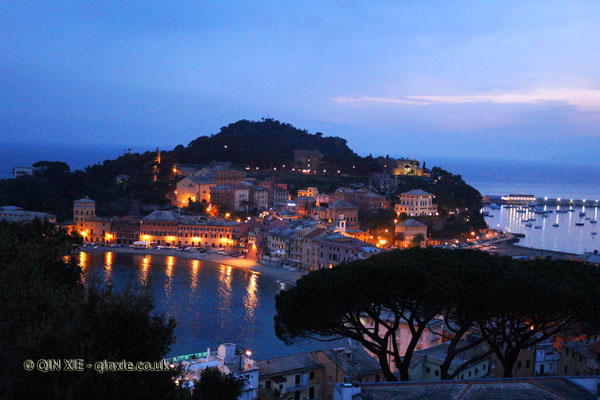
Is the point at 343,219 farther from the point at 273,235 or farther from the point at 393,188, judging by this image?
the point at 393,188

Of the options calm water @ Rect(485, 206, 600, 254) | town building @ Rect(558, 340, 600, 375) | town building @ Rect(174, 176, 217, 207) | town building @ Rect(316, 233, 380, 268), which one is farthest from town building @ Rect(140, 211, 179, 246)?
town building @ Rect(558, 340, 600, 375)

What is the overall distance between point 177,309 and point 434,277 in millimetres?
11416

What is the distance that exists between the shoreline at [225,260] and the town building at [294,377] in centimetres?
1180

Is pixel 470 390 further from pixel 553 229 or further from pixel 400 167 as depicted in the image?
pixel 553 229

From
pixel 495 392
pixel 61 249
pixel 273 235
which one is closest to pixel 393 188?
pixel 273 235

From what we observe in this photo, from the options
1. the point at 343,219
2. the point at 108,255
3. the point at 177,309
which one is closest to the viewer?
the point at 177,309

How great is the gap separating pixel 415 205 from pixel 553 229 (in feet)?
57.1

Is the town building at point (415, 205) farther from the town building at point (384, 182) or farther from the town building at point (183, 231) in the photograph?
the town building at point (183, 231)

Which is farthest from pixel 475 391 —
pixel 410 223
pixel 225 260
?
pixel 410 223

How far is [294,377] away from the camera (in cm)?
895

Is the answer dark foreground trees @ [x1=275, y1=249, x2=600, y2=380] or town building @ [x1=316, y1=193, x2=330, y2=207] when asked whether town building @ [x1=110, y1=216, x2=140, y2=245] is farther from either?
dark foreground trees @ [x1=275, y1=249, x2=600, y2=380]

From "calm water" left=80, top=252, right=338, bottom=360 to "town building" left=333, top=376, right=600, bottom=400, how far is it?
487cm

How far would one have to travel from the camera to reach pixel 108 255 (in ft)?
85.6

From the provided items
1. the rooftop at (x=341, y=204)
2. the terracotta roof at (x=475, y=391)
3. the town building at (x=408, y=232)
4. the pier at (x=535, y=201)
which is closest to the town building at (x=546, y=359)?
the terracotta roof at (x=475, y=391)
